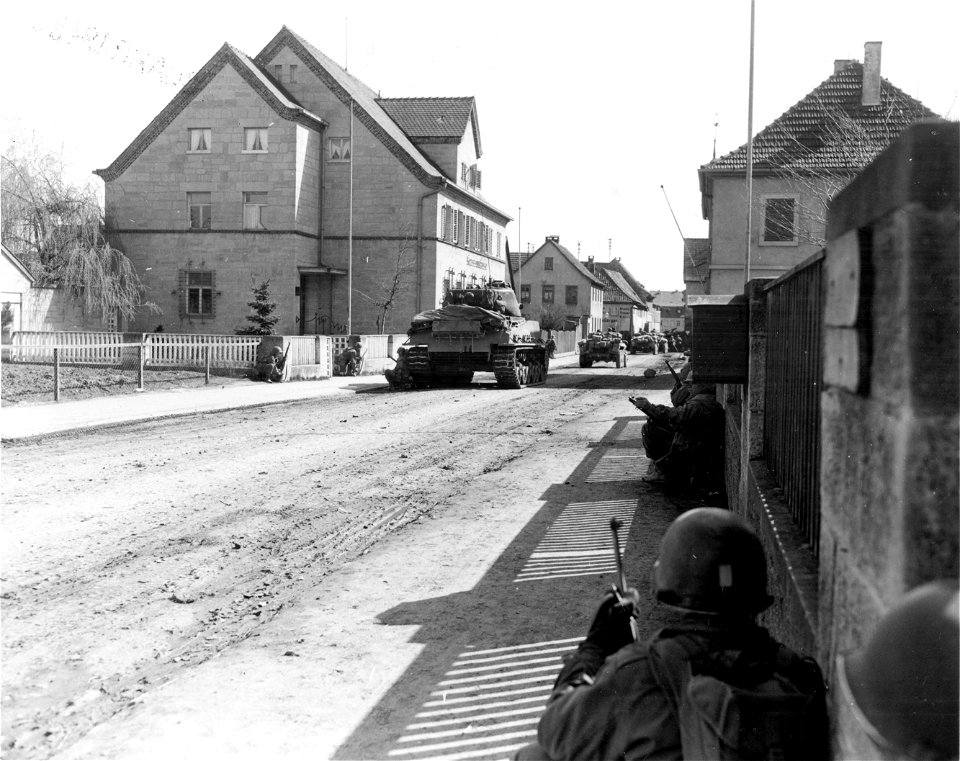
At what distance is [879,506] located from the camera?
216cm

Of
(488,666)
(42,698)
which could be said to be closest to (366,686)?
(488,666)

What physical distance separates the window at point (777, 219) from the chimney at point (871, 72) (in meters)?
3.74

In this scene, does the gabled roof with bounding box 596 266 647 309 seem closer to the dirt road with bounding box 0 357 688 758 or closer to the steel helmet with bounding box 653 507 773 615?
the dirt road with bounding box 0 357 688 758

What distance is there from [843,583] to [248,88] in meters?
41.5

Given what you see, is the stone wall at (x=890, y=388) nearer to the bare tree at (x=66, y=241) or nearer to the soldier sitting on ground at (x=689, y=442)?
the soldier sitting on ground at (x=689, y=442)

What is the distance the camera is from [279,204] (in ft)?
134

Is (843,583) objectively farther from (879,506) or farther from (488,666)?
(488,666)

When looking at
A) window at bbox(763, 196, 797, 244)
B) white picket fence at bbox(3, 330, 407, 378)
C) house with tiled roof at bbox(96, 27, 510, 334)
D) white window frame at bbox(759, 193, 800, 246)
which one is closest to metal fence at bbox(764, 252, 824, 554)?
white picket fence at bbox(3, 330, 407, 378)

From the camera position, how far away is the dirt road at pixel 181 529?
4770mm

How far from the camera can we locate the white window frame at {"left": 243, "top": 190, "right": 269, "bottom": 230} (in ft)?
135

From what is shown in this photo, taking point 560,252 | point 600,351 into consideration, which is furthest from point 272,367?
point 560,252

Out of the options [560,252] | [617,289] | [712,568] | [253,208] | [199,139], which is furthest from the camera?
[617,289]

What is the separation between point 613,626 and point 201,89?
137 feet

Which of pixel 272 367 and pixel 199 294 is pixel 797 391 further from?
pixel 199 294
